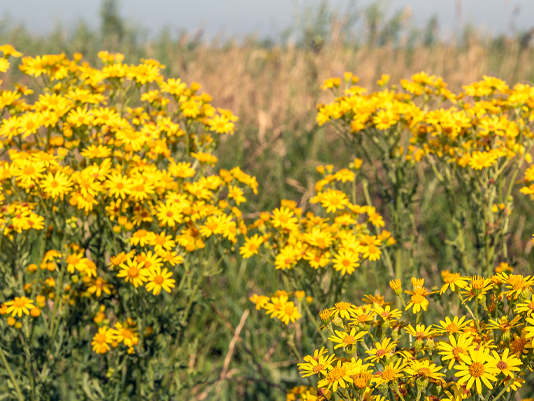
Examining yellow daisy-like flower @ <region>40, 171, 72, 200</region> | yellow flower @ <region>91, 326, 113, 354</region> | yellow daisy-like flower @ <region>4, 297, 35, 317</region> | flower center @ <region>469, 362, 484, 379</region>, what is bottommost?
yellow flower @ <region>91, 326, 113, 354</region>

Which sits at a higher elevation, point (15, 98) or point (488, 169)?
point (15, 98)

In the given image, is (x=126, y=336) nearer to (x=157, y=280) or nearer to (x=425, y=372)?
(x=157, y=280)

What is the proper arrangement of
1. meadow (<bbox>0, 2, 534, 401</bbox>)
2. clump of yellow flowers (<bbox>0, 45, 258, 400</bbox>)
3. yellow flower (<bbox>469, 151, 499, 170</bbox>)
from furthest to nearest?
yellow flower (<bbox>469, 151, 499, 170</bbox>), clump of yellow flowers (<bbox>0, 45, 258, 400</bbox>), meadow (<bbox>0, 2, 534, 401</bbox>)

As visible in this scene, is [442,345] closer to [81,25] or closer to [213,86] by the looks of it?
[213,86]

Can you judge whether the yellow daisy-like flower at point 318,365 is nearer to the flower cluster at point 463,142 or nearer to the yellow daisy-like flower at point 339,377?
the yellow daisy-like flower at point 339,377

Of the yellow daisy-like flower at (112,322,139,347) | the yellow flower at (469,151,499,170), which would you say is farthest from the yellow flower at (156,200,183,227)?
the yellow flower at (469,151,499,170)

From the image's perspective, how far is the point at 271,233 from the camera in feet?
7.34

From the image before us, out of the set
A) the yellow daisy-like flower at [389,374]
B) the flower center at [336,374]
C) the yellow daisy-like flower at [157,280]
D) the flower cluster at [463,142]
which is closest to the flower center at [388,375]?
the yellow daisy-like flower at [389,374]

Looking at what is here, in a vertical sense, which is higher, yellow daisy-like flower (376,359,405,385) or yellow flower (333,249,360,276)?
yellow flower (333,249,360,276)

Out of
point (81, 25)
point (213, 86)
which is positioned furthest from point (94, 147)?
point (81, 25)

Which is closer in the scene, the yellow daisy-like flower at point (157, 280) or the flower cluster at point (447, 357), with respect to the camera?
the flower cluster at point (447, 357)

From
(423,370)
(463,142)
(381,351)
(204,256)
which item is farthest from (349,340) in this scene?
(463,142)

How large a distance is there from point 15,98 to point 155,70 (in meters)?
0.71

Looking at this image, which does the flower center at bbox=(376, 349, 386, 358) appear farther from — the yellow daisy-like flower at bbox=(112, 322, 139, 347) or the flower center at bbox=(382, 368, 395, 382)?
the yellow daisy-like flower at bbox=(112, 322, 139, 347)
